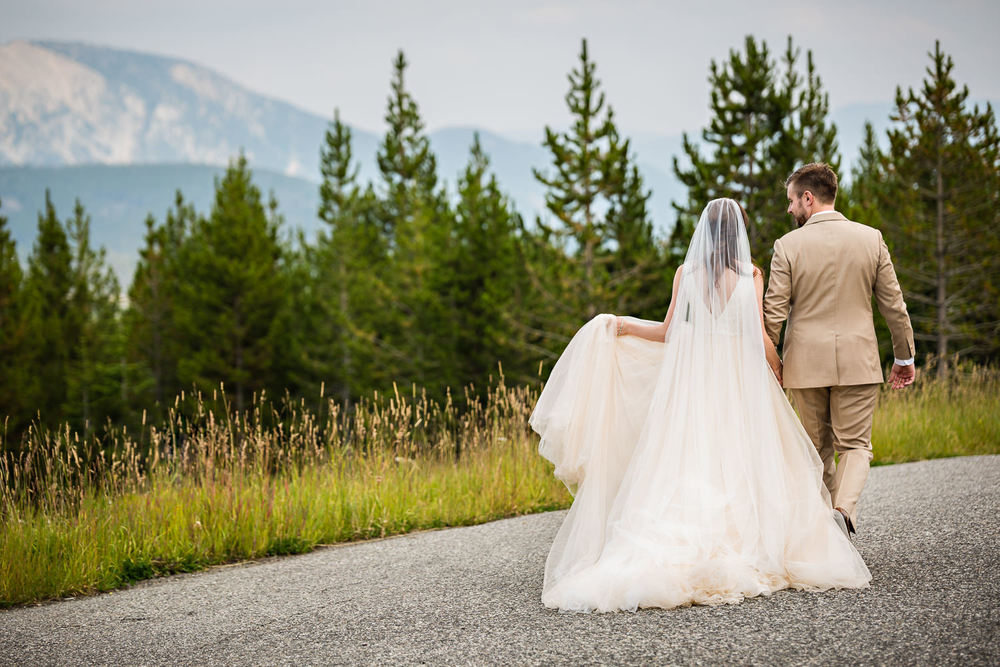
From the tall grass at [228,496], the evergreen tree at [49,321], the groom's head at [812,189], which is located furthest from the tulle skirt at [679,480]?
the evergreen tree at [49,321]

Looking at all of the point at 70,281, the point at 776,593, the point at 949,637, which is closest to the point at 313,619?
the point at 776,593

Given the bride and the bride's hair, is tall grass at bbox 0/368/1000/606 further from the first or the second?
the bride's hair

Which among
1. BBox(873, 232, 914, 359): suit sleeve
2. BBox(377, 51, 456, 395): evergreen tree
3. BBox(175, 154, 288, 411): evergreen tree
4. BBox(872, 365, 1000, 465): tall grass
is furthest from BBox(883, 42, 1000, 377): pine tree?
BBox(175, 154, 288, 411): evergreen tree

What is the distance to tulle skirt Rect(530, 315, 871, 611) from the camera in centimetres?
375

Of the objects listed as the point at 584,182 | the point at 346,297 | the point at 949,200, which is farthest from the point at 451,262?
the point at 949,200

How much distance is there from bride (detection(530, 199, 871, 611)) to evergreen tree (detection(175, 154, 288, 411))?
25.1 m

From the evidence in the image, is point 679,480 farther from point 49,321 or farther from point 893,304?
point 49,321

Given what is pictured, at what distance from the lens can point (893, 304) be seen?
14.3ft

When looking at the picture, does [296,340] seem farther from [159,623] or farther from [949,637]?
[949,637]

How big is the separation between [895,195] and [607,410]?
58.0 ft

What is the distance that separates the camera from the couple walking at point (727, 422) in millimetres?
3811

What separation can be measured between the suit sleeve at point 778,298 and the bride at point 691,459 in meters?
0.16

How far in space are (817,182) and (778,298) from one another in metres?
0.69

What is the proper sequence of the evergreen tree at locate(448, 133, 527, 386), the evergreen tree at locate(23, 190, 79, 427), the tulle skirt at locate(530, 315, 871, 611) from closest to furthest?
1. the tulle skirt at locate(530, 315, 871, 611)
2. the evergreen tree at locate(448, 133, 527, 386)
3. the evergreen tree at locate(23, 190, 79, 427)
